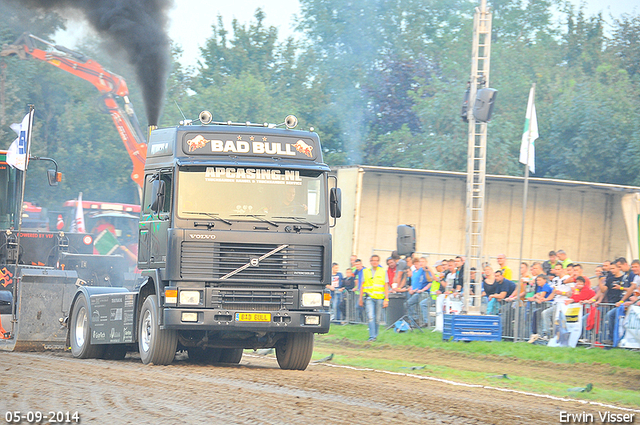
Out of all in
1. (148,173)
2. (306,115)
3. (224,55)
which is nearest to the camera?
(148,173)

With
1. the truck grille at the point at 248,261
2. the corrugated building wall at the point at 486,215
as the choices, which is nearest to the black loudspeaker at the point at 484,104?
the corrugated building wall at the point at 486,215

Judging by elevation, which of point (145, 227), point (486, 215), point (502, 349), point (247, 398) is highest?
point (486, 215)

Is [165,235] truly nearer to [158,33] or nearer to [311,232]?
[311,232]

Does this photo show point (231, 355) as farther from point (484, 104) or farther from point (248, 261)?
point (484, 104)

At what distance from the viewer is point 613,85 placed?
143ft

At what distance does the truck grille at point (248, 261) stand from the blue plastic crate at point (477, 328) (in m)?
6.65

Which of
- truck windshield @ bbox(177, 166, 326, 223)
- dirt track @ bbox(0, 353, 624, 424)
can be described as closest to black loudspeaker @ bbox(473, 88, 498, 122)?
truck windshield @ bbox(177, 166, 326, 223)

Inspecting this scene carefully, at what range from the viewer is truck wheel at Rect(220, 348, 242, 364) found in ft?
49.3

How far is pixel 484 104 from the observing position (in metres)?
18.6

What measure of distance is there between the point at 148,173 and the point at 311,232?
2.78m

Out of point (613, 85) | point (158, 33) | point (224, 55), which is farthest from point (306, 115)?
point (158, 33)

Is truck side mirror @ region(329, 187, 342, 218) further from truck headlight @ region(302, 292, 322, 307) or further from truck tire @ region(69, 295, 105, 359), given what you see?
truck tire @ region(69, 295, 105, 359)

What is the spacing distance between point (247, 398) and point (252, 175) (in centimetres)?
411

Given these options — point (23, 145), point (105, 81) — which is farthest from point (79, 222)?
point (23, 145)
